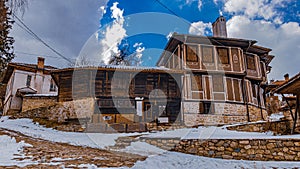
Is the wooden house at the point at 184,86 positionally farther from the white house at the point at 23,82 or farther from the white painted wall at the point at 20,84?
the white painted wall at the point at 20,84

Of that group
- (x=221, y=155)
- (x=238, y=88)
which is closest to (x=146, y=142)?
(x=221, y=155)

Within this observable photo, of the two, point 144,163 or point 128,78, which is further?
point 128,78

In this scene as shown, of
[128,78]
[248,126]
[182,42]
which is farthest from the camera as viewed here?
[182,42]

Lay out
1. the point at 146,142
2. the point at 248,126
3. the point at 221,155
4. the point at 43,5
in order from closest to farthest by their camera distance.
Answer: the point at 43,5 < the point at 221,155 < the point at 146,142 < the point at 248,126

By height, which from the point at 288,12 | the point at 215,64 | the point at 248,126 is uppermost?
the point at 288,12

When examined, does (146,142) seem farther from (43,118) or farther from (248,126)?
(43,118)

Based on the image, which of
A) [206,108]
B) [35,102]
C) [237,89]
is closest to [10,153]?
[206,108]

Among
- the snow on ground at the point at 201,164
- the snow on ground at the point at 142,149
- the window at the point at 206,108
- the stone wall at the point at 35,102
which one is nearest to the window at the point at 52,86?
the stone wall at the point at 35,102

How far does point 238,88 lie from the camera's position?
16625 mm

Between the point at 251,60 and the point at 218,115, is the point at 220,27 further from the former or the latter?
the point at 218,115

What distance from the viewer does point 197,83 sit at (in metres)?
16.0

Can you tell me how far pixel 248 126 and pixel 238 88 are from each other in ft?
17.4

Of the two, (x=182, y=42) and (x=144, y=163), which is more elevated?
(x=182, y=42)

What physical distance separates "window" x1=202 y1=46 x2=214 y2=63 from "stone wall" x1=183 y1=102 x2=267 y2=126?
333 centimetres
